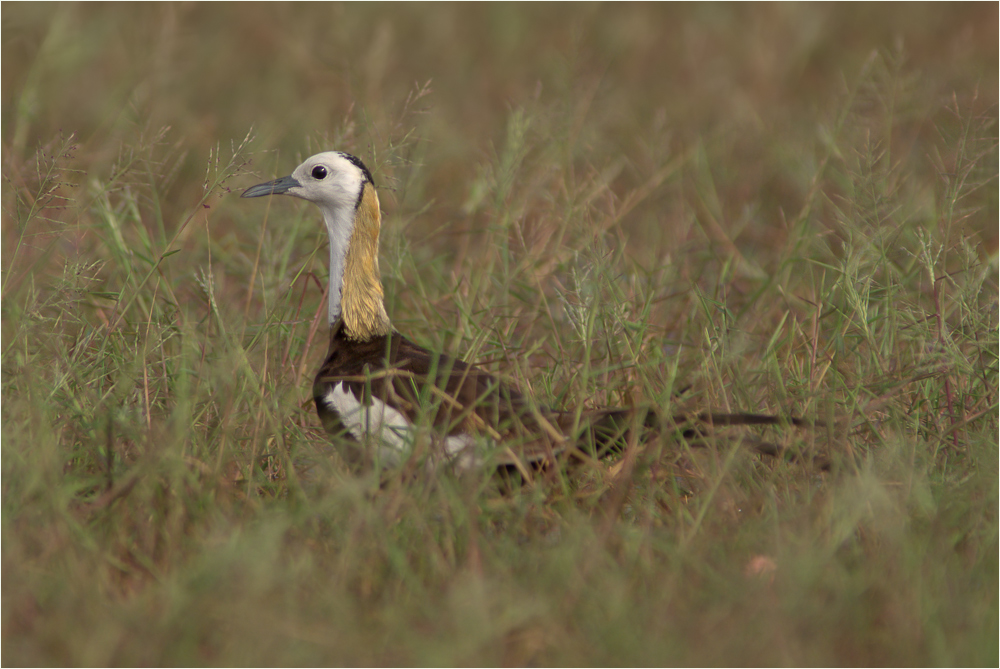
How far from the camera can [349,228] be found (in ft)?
11.8

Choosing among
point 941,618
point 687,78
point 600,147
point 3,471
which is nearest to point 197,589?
point 3,471

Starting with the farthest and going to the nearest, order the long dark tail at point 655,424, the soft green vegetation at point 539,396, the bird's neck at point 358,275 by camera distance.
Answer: the bird's neck at point 358,275
the long dark tail at point 655,424
the soft green vegetation at point 539,396

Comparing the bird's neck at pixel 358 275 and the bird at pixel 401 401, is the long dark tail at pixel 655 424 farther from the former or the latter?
the bird's neck at pixel 358 275

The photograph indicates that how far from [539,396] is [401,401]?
2.20 ft

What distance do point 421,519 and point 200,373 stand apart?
1023 millimetres

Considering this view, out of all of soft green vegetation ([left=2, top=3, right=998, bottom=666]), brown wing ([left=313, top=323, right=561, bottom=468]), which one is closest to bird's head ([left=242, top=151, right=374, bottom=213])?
soft green vegetation ([left=2, top=3, right=998, bottom=666])

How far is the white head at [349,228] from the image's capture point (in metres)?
3.55

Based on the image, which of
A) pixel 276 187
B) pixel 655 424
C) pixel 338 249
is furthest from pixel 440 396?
pixel 276 187

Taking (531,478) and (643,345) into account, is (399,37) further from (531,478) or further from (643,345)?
(531,478)

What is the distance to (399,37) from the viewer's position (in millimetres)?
8609

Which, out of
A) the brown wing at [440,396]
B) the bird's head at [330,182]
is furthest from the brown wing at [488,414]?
the bird's head at [330,182]

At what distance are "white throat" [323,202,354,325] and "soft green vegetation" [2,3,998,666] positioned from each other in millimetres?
162

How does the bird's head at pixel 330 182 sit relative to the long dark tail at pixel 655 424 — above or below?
above

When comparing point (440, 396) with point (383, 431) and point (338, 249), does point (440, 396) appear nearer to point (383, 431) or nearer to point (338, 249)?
point (383, 431)
